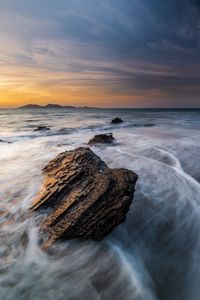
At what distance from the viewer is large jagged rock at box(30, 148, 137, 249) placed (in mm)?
4137

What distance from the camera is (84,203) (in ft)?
14.5

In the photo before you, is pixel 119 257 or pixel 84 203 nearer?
pixel 119 257

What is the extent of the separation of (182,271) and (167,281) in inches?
13.8

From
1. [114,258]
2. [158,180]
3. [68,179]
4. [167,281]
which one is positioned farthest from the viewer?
[158,180]

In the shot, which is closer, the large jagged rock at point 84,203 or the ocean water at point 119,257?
the ocean water at point 119,257

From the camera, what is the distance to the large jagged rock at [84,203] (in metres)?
4.14

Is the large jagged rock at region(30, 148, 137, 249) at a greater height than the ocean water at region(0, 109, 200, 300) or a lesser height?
greater

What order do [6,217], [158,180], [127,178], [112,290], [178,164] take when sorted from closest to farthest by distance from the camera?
[112,290], [127,178], [6,217], [158,180], [178,164]

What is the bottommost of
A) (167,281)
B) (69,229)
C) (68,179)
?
(167,281)

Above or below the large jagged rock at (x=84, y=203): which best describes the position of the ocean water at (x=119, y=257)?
below

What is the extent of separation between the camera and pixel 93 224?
4121 millimetres

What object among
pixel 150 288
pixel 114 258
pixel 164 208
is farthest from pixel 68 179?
pixel 150 288

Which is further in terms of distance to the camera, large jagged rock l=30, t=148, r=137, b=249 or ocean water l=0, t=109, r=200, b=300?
large jagged rock l=30, t=148, r=137, b=249

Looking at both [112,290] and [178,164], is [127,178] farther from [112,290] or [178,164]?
[178,164]
